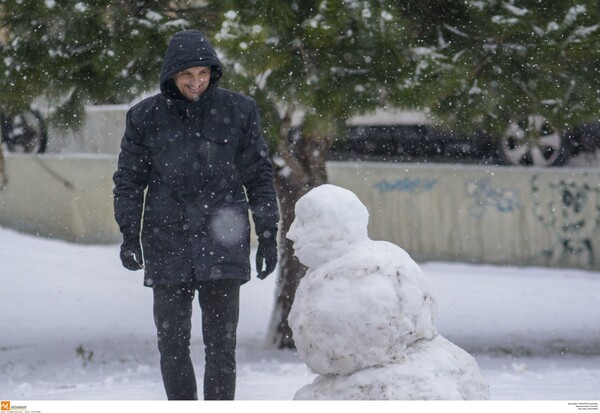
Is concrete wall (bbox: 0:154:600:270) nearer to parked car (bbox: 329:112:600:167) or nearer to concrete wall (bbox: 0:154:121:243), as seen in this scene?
concrete wall (bbox: 0:154:121:243)

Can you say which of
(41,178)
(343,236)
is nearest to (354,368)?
(343,236)

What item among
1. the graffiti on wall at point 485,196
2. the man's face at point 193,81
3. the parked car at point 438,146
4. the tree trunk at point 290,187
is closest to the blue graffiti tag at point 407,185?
the graffiti on wall at point 485,196

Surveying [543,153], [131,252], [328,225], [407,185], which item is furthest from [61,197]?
[328,225]

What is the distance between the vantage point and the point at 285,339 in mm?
6637

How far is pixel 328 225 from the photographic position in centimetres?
304

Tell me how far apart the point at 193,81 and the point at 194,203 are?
1.39 ft

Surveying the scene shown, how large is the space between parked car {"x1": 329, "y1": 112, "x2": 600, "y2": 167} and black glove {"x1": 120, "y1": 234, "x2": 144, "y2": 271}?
673cm

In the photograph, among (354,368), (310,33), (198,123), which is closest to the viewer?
(354,368)

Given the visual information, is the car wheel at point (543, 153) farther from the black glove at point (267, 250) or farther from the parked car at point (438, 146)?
the black glove at point (267, 250)

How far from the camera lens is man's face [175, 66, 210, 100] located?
11.8ft

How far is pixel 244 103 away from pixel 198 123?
0.63ft

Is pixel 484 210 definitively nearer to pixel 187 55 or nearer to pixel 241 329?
pixel 241 329

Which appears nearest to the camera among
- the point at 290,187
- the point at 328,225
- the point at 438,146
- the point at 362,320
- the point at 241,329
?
the point at 362,320

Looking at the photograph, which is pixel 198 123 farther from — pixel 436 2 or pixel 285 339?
pixel 285 339
